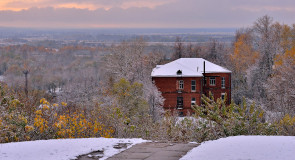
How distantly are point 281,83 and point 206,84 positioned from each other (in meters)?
10.7

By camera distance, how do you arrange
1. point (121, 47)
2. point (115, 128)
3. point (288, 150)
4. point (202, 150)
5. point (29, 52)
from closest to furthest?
point (288, 150)
point (202, 150)
point (115, 128)
point (121, 47)
point (29, 52)

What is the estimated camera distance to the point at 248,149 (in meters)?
7.98

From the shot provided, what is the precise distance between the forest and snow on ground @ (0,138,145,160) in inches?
48.0

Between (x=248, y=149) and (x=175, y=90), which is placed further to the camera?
(x=175, y=90)

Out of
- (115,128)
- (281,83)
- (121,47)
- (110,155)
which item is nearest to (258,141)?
(110,155)

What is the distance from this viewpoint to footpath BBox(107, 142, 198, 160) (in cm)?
869

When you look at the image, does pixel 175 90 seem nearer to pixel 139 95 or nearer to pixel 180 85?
pixel 180 85

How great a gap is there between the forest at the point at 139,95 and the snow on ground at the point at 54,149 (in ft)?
4.00

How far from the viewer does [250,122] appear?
11.1m

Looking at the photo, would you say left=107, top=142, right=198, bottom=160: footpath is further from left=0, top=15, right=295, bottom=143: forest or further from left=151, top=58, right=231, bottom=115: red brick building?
left=151, top=58, right=231, bottom=115: red brick building

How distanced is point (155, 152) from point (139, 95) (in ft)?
79.7

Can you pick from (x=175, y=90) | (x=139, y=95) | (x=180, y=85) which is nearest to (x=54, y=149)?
(x=139, y=95)

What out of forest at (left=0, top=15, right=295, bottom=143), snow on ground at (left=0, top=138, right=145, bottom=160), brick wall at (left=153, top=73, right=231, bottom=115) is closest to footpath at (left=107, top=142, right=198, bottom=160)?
snow on ground at (left=0, top=138, right=145, bottom=160)

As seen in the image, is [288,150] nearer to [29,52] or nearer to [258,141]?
[258,141]
